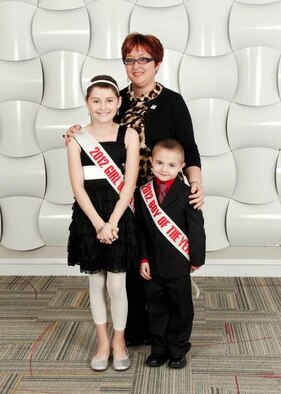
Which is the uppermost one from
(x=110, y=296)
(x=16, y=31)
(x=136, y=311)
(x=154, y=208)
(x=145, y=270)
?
(x=16, y=31)

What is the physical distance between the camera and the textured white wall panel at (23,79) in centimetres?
287

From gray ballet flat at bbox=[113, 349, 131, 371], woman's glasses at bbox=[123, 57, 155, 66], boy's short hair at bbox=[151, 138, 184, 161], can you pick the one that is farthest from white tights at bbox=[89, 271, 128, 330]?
woman's glasses at bbox=[123, 57, 155, 66]

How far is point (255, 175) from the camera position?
2.89 meters

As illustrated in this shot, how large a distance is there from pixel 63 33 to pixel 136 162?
1261 millimetres

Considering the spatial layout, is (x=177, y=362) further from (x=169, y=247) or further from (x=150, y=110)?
(x=150, y=110)

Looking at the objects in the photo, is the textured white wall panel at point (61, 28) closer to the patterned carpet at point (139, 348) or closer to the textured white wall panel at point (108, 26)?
the textured white wall panel at point (108, 26)

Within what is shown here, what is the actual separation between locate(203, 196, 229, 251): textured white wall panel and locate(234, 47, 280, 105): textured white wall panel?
0.55 m

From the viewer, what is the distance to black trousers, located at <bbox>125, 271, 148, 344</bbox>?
2129 millimetres

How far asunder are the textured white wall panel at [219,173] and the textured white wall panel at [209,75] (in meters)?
0.34

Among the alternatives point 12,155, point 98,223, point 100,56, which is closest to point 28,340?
point 98,223

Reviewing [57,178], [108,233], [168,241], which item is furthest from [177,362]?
[57,178]

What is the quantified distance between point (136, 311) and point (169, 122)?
2.54 feet

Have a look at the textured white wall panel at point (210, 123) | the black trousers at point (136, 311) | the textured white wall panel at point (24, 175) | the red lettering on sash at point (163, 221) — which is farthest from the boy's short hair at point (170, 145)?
the textured white wall panel at point (24, 175)

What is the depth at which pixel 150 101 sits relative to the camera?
6.43ft
